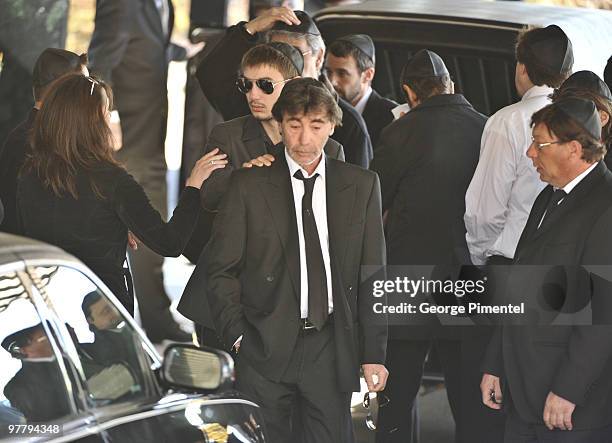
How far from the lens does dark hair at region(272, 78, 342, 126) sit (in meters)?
5.43

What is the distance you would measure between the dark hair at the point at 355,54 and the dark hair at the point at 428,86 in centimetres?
100

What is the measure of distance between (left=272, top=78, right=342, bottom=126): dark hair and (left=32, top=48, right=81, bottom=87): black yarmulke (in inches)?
54.9

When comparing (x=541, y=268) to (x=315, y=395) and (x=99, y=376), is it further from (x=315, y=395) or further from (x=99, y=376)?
(x=99, y=376)

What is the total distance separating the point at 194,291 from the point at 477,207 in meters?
1.41

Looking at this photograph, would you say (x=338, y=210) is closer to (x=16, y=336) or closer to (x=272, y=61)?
(x=272, y=61)

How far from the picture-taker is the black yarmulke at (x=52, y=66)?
6.49 meters

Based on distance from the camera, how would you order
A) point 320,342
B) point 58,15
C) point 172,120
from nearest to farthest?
point 320,342, point 58,15, point 172,120

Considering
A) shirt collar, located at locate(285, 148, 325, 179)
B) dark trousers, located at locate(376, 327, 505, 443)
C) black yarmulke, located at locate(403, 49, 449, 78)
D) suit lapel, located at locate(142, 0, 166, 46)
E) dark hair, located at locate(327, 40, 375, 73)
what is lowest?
dark trousers, located at locate(376, 327, 505, 443)

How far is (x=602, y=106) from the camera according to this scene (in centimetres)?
599

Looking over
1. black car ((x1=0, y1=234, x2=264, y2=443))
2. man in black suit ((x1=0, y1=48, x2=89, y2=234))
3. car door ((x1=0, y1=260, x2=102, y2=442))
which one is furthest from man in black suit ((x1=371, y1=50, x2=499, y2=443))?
car door ((x1=0, y1=260, x2=102, y2=442))

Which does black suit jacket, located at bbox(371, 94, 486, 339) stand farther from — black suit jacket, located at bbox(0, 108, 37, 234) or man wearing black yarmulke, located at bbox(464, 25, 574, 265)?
black suit jacket, located at bbox(0, 108, 37, 234)

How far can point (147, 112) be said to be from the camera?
31.7ft

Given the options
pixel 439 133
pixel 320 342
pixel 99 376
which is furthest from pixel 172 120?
pixel 99 376

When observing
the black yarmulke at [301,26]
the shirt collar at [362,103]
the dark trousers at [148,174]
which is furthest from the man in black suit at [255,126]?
the dark trousers at [148,174]
